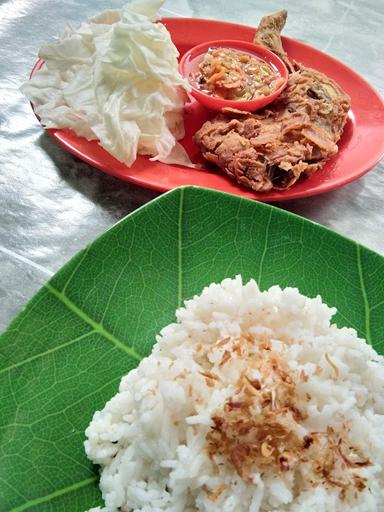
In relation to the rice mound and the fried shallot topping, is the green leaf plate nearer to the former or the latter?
the rice mound

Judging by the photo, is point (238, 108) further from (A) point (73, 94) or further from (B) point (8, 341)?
(B) point (8, 341)

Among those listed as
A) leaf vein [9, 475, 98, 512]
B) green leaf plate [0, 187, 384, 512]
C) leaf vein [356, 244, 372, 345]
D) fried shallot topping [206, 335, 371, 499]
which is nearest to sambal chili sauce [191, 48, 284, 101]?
green leaf plate [0, 187, 384, 512]

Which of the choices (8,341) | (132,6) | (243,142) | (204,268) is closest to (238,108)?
(243,142)

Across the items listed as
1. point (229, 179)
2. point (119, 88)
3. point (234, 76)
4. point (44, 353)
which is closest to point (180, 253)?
point (44, 353)

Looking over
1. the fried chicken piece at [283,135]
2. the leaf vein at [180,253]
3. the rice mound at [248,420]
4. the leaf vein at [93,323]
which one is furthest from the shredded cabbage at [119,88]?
the rice mound at [248,420]

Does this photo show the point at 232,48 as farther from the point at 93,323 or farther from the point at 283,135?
the point at 93,323

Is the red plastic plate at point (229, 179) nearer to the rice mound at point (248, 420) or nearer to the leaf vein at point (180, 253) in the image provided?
the leaf vein at point (180, 253)
